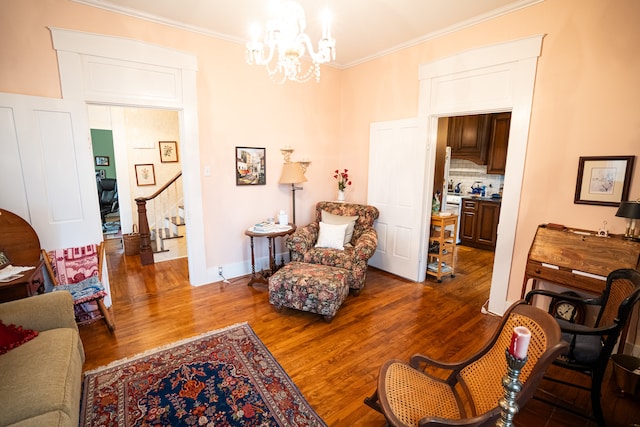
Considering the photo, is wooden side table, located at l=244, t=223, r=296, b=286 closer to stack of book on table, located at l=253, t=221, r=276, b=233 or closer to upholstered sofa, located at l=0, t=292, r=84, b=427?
stack of book on table, located at l=253, t=221, r=276, b=233

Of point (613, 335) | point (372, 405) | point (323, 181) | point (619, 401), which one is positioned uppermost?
point (323, 181)

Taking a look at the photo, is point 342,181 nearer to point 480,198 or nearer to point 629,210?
point 480,198

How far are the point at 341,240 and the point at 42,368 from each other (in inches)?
111

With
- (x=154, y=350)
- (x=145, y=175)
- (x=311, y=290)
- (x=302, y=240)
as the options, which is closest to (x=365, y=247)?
(x=302, y=240)

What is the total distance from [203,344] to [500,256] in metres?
3.05

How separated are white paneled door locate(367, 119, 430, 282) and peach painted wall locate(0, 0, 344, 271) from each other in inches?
35.7

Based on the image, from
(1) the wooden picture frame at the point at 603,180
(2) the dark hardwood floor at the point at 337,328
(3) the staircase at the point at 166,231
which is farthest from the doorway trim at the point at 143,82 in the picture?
(1) the wooden picture frame at the point at 603,180

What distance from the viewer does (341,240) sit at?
371 centimetres

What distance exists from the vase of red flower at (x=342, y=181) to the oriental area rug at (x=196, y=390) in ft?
8.33

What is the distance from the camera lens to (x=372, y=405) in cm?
175

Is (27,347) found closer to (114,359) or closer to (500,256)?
(114,359)

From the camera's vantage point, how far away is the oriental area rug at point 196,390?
1800 mm

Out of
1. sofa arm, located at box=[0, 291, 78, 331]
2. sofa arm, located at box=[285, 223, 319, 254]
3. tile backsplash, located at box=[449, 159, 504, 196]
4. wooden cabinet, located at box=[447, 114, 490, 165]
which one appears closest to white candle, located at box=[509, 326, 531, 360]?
sofa arm, located at box=[0, 291, 78, 331]

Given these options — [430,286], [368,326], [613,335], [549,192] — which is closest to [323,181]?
[430,286]
